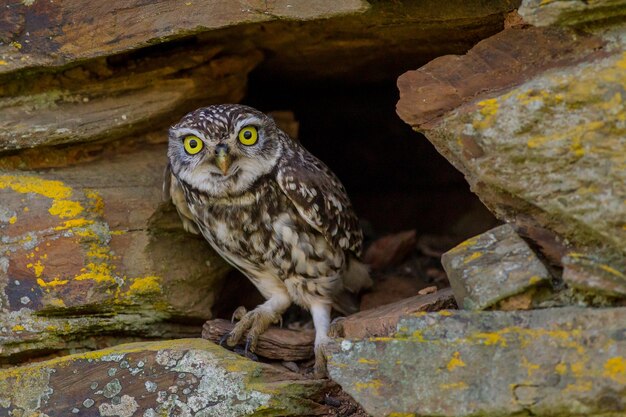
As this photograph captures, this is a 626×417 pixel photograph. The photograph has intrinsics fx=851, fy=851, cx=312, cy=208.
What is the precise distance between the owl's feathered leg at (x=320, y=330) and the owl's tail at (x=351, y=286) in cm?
21

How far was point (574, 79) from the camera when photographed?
3389mm

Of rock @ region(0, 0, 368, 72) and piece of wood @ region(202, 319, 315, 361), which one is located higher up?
rock @ region(0, 0, 368, 72)

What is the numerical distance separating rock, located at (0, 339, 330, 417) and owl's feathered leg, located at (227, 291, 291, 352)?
12.8 inches

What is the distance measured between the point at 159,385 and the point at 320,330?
105cm

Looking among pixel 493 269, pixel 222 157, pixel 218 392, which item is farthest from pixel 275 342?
pixel 493 269

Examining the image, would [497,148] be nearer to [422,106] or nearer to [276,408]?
[422,106]

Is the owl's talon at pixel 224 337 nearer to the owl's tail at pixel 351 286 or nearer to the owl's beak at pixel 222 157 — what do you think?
the owl's tail at pixel 351 286

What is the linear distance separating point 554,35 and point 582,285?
1.10 m

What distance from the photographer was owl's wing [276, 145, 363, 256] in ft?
15.1

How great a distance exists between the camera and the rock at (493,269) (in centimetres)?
343

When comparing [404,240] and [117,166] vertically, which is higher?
[117,166]

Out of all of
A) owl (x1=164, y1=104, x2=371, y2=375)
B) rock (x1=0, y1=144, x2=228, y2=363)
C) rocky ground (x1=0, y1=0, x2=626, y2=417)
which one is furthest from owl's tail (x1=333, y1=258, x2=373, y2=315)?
rock (x1=0, y1=144, x2=228, y2=363)

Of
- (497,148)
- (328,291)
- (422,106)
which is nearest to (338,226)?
(328,291)

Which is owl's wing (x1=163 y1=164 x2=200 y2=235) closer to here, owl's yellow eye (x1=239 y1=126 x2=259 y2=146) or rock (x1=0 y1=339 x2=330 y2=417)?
owl's yellow eye (x1=239 y1=126 x2=259 y2=146)
